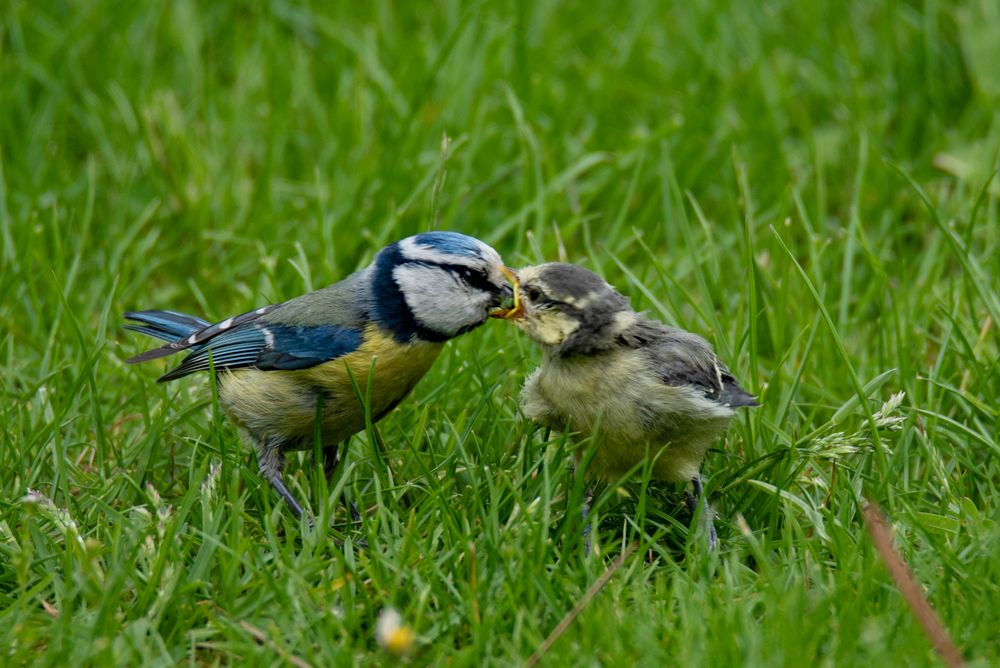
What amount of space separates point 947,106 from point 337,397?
381 centimetres

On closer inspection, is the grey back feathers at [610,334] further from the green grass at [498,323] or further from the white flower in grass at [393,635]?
the white flower in grass at [393,635]

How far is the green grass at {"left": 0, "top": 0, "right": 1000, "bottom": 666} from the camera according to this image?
3.18m

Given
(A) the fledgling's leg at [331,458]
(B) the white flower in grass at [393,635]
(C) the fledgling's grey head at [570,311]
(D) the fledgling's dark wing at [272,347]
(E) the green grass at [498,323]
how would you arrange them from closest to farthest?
(B) the white flower in grass at [393,635], (E) the green grass at [498,323], (C) the fledgling's grey head at [570,311], (D) the fledgling's dark wing at [272,347], (A) the fledgling's leg at [331,458]

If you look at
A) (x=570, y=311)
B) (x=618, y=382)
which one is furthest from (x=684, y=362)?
(x=570, y=311)

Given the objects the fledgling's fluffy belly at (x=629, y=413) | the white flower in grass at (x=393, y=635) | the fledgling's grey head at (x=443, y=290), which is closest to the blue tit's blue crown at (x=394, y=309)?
the fledgling's grey head at (x=443, y=290)

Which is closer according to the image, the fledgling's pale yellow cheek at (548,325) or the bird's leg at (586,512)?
the bird's leg at (586,512)

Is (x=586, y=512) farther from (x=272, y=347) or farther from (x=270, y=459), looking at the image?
(x=272, y=347)

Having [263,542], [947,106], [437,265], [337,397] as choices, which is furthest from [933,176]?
[263,542]

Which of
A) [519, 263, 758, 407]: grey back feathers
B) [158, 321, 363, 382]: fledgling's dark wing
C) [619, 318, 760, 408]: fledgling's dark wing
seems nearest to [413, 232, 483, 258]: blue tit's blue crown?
[519, 263, 758, 407]: grey back feathers

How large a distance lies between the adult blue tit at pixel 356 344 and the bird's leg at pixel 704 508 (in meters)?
0.82

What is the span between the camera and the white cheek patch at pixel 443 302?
3926mm

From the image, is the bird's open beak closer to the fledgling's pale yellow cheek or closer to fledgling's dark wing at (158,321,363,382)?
the fledgling's pale yellow cheek

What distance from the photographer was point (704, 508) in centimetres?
365

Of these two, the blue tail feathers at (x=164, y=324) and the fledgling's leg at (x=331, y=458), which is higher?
the blue tail feathers at (x=164, y=324)
